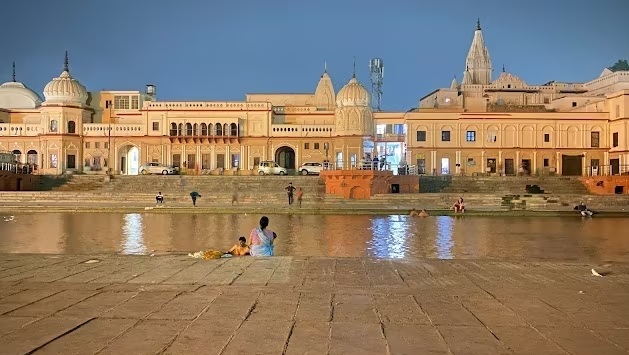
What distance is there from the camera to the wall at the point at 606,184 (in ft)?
126

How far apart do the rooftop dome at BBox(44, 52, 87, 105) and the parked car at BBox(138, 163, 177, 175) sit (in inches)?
360

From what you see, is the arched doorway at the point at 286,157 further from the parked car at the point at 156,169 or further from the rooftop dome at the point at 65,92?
the rooftop dome at the point at 65,92

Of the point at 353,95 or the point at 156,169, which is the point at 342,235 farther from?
the point at 156,169

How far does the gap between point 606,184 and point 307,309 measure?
38560 millimetres

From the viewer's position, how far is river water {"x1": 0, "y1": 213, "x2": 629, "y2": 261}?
1538 centimetres

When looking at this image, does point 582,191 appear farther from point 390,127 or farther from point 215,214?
point 215,214

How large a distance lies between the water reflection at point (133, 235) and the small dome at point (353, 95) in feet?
85.1

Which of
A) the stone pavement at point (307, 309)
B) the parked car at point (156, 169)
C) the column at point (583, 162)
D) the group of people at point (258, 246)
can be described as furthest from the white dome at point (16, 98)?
the stone pavement at point (307, 309)

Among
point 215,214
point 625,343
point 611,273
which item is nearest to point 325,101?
point 215,214

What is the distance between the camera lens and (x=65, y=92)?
5162 centimetres

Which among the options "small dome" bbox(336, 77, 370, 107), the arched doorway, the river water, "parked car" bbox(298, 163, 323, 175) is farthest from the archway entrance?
the river water

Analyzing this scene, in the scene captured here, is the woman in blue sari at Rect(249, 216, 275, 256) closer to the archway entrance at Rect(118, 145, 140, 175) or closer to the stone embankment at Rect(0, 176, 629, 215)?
the stone embankment at Rect(0, 176, 629, 215)

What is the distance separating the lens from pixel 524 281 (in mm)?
7547

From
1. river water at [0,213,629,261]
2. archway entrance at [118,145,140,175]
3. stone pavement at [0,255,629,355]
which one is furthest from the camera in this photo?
archway entrance at [118,145,140,175]
